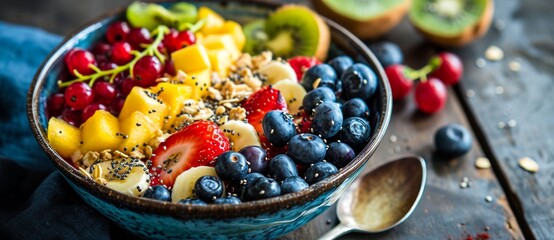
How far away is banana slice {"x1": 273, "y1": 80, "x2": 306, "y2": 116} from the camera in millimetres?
1487

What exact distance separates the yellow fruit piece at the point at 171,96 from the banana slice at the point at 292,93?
22 centimetres

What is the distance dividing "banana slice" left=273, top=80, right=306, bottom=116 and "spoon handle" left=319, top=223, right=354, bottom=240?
288 millimetres

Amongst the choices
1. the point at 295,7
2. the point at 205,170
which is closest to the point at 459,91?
the point at 295,7

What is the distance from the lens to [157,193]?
3.96 feet

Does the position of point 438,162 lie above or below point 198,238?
below

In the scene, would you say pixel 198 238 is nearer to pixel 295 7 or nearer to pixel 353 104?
pixel 353 104

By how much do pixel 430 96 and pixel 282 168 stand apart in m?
0.76

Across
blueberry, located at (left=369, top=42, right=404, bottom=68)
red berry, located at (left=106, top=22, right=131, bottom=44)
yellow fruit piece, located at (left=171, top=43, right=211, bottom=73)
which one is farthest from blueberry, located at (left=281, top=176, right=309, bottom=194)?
blueberry, located at (left=369, top=42, right=404, bottom=68)

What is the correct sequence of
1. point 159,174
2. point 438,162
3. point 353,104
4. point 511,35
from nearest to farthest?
1. point 159,174
2. point 353,104
3. point 438,162
4. point 511,35

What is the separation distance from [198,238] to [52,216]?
0.35m

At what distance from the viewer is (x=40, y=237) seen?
132cm

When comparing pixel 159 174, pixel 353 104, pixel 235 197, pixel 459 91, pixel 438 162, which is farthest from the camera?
pixel 459 91

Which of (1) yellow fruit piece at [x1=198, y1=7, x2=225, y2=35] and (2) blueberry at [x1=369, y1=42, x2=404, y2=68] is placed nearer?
(1) yellow fruit piece at [x1=198, y1=7, x2=225, y2=35]

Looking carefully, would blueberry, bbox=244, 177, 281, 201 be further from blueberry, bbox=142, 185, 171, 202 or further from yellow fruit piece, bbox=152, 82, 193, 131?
yellow fruit piece, bbox=152, 82, 193, 131
